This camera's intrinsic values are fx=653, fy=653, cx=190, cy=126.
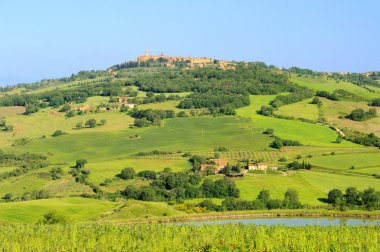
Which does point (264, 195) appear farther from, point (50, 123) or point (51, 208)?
point (50, 123)

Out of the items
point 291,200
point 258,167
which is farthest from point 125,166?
point 291,200

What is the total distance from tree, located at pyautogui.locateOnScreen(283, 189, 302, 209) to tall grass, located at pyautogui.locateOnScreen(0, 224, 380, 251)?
1851cm

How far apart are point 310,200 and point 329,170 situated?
14.9 meters

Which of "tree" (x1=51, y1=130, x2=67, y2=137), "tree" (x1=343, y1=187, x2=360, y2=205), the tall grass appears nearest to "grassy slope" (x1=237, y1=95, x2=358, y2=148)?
"tree" (x1=343, y1=187, x2=360, y2=205)

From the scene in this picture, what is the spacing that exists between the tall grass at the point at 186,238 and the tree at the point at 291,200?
1851cm

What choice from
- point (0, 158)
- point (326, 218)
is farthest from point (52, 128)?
point (326, 218)

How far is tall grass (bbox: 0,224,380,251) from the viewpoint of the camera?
35.8 meters

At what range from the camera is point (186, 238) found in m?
39.0

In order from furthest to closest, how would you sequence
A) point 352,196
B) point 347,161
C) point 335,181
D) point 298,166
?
1. point 347,161
2. point 298,166
3. point 335,181
4. point 352,196

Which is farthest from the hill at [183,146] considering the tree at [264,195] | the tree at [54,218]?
the tree at [54,218]

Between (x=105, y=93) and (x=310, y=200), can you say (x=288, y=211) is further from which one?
(x=105, y=93)

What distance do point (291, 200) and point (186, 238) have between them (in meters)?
27.8

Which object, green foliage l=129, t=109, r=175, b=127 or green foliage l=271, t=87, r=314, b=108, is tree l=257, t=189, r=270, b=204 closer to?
green foliage l=129, t=109, r=175, b=127

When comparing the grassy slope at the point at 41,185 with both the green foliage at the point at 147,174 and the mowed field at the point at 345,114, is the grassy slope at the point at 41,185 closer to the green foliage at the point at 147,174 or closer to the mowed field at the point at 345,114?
the green foliage at the point at 147,174
